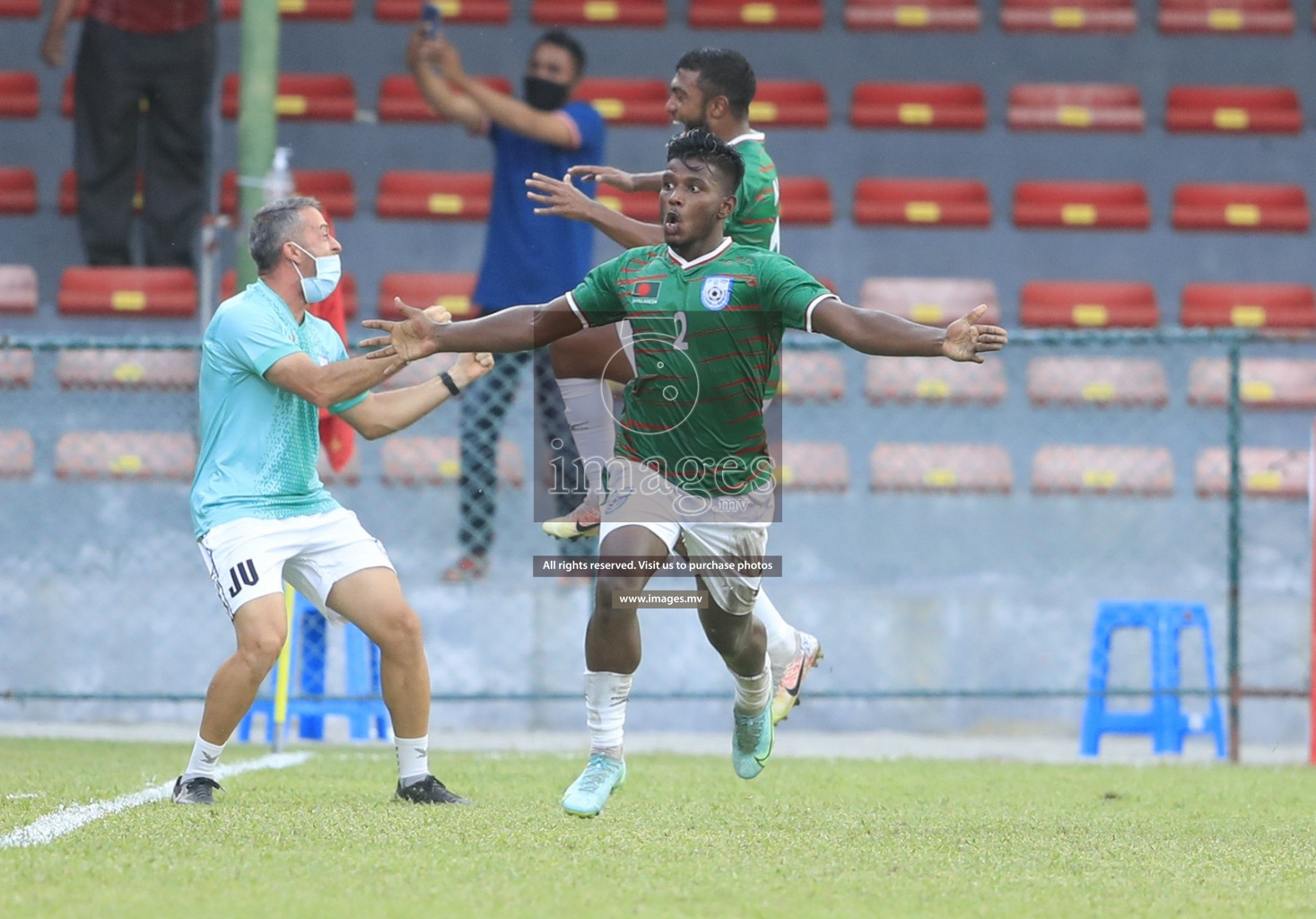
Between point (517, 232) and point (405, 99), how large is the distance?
3.88 meters

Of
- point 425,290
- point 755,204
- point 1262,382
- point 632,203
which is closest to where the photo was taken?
point 755,204

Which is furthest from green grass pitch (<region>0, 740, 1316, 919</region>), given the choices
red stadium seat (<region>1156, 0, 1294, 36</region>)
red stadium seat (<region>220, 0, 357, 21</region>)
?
red stadium seat (<region>1156, 0, 1294, 36</region>)

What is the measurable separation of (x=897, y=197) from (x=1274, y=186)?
108 inches

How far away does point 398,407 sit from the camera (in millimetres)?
6266

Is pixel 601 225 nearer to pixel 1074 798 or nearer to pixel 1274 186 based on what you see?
pixel 1074 798

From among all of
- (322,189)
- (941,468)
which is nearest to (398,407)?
(941,468)

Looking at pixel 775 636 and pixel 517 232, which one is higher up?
pixel 517 232

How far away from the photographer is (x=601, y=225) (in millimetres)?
6199

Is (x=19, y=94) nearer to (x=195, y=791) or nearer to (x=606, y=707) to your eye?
(x=195, y=791)

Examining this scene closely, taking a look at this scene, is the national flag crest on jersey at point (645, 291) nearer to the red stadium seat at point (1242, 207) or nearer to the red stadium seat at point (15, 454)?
the red stadium seat at point (15, 454)

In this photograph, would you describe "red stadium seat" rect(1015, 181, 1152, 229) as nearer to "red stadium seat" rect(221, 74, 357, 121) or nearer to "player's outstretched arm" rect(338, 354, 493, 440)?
"red stadium seat" rect(221, 74, 357, 121)

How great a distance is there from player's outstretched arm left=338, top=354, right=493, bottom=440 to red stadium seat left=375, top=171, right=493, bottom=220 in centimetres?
633

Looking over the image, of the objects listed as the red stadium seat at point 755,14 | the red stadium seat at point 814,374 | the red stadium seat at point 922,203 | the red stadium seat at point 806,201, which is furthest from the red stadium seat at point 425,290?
the red stadium seat at point 755,14

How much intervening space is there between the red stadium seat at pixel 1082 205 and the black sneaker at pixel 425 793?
8.02 metres
